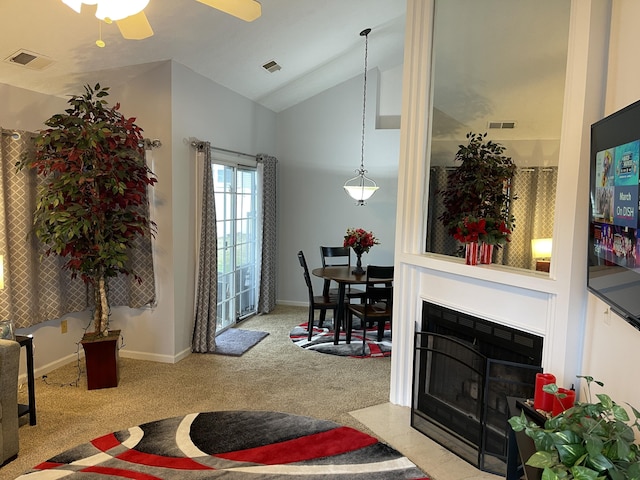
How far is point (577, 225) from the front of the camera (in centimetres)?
229

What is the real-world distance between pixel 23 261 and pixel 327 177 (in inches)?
156

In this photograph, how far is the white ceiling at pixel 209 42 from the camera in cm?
311

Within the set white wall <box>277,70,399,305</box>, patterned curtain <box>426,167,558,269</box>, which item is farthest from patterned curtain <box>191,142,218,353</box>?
patterned curtain <box>426,167,558,269</box>

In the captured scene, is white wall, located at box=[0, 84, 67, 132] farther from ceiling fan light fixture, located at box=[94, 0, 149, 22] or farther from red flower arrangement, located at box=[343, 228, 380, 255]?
red flower arrangement, located at box=[343, 228, 380, 255]

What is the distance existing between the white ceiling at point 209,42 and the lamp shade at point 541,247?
104 inches

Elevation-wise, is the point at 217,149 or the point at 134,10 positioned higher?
the point at 134,10

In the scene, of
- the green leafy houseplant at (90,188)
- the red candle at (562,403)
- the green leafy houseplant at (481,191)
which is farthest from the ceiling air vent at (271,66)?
the red candle at (562,403)

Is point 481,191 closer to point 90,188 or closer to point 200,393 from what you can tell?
point 200,393

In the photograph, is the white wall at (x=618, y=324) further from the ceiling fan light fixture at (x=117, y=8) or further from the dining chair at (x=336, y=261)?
the dining chair at (x=336, y=261)

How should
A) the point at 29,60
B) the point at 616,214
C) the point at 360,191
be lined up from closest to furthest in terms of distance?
the point at 616,214 < the point at 29,60 < the point at 360,191

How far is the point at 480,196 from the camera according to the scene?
10.4 ft

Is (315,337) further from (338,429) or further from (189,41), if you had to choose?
(189,41)

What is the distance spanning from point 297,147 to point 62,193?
3.69 m

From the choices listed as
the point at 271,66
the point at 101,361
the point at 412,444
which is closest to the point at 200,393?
the point at 101,361
